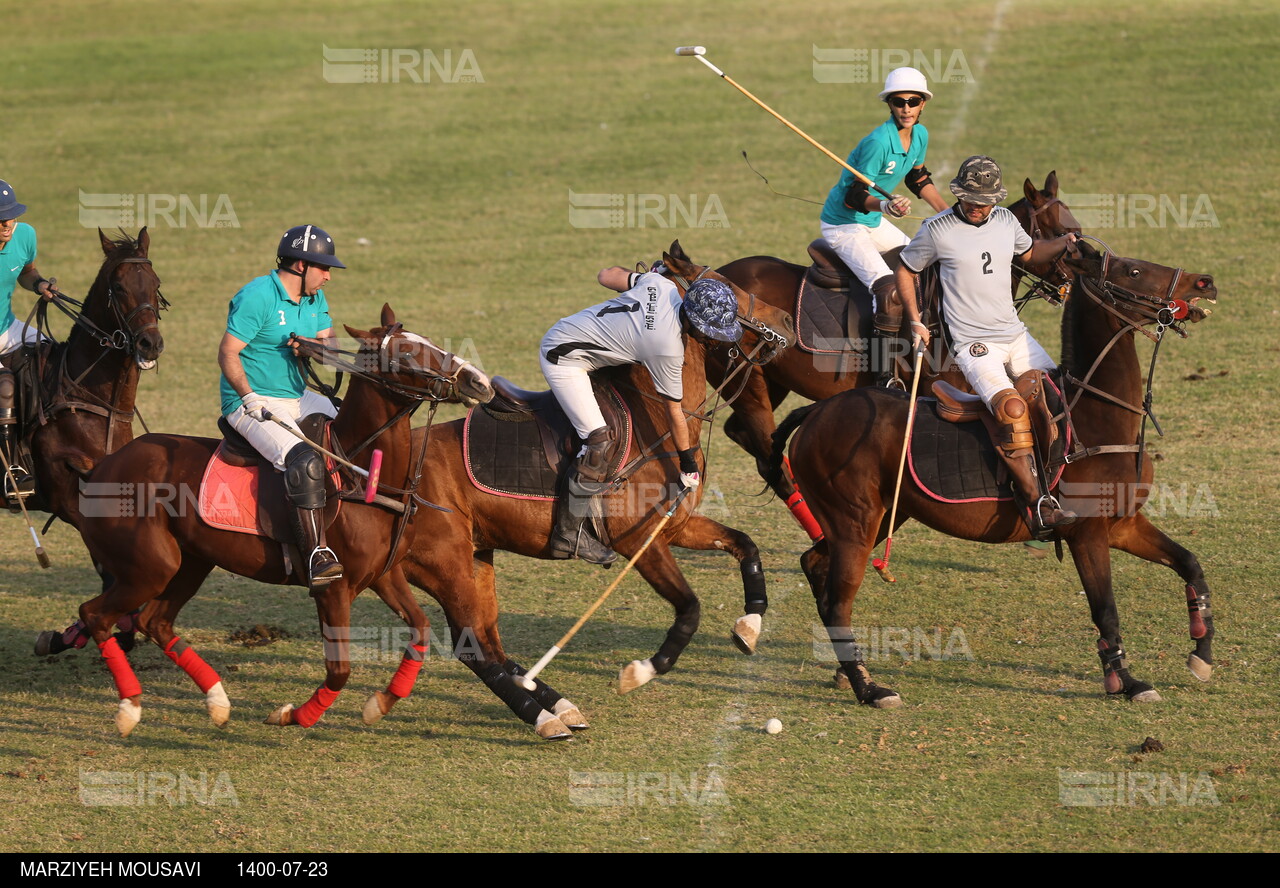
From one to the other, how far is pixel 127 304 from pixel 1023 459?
5807 mm

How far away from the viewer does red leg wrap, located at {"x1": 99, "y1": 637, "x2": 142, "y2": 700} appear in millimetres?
8375

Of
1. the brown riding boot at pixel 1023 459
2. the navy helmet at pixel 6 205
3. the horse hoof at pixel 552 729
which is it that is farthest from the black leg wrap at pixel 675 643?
the navy helmet at pixel 6 205

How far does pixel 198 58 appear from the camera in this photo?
2914 centimetres

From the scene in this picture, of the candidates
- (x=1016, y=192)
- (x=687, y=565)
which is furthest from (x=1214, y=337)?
(x=687, y=565)

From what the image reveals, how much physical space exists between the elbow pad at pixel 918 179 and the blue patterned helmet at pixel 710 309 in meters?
3.19

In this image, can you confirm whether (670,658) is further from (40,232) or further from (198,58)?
(198,58)

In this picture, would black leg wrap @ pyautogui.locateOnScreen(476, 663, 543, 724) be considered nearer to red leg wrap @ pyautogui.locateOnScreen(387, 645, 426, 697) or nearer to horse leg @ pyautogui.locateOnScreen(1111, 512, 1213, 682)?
red leg wrap @ pyautogui.locateOnScreen(387, 645, 426, 697)

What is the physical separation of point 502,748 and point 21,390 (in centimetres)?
437

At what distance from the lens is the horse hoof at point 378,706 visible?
27.7 ft

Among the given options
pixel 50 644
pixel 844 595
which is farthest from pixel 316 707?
pixel 844 595

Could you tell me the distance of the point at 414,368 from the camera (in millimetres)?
7891

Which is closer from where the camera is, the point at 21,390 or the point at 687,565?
the point at 21,390

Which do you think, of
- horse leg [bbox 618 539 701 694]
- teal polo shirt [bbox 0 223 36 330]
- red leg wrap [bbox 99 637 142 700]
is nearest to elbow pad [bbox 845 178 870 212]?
horse leg [bbox 618 539 701 694]
